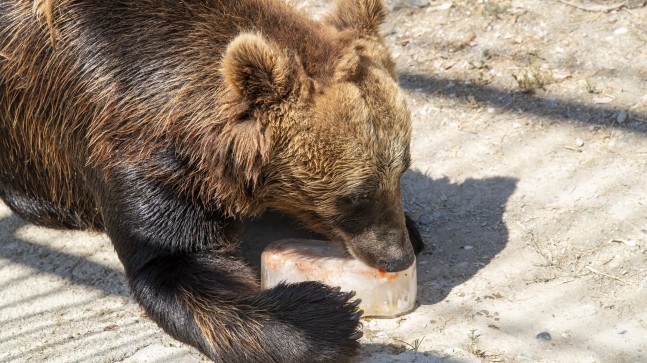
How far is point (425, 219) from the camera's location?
6.67 m

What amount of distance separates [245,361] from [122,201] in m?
1.22

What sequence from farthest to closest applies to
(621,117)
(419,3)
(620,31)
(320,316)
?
(419,3), (620,31), (621,117), (320,316)

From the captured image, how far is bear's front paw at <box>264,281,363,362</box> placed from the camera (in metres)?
4.96

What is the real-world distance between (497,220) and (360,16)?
197 cm

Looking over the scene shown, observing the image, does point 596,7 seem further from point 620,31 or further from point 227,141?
point 227,141

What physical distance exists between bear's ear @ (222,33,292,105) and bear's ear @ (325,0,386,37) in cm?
77

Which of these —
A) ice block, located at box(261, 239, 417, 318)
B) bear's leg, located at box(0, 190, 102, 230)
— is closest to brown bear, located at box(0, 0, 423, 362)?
ice block, located at box(261, 239, 417, 318)

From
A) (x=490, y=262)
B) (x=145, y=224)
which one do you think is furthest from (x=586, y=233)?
(x=145, y=224)

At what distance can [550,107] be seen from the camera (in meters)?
7.45

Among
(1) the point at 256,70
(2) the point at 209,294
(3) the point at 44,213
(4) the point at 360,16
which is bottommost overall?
(3) the point at 44,213

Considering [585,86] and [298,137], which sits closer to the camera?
[298,137]

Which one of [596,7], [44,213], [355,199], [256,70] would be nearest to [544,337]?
[355,199]

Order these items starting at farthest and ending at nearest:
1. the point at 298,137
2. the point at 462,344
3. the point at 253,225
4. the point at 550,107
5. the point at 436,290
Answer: the point at 550,107, the point at 253,225, the point at 436,290, the point at 462,344, the point at 298,137

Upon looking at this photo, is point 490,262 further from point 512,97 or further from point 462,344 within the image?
point 512,97
